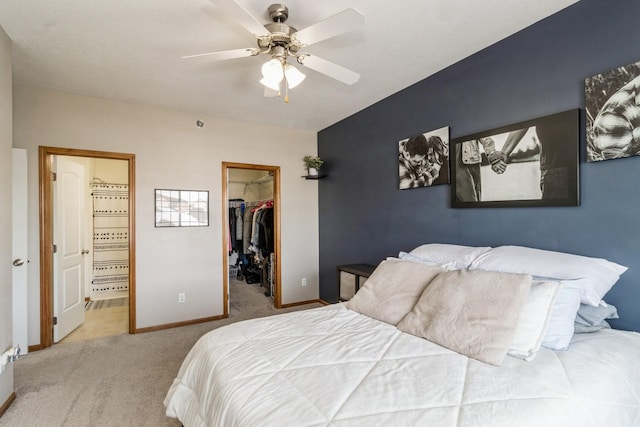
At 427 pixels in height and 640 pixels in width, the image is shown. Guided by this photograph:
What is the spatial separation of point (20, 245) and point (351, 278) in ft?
10.5

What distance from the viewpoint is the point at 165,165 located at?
3.56m

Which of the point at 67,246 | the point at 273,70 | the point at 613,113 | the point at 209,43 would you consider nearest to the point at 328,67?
the point at 273,70

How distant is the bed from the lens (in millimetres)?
984

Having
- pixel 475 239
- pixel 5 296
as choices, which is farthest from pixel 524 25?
pixel 5 296

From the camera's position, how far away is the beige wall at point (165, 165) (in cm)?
297

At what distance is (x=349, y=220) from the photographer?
385 centimetres

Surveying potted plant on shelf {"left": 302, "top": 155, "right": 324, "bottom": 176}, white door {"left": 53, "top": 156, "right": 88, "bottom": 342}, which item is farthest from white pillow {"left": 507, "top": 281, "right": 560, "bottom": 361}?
white door {"left": 53, "top": 156, "right": 88, "bottom": 342}

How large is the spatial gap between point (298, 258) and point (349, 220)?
105cm

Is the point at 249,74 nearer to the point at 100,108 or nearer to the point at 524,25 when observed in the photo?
the point at 100,108

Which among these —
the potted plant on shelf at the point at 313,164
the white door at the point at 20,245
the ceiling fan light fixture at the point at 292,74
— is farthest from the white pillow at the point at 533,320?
the white door at the point at 20,245

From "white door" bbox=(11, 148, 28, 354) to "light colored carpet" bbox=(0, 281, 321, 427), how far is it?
10.4 inches

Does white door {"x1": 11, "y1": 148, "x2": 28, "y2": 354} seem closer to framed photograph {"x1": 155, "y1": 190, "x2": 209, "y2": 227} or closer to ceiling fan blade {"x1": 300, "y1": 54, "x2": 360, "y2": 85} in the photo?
framed photograph {"x1": 155, "y1": 190, "x2": 209, "y2": 227}

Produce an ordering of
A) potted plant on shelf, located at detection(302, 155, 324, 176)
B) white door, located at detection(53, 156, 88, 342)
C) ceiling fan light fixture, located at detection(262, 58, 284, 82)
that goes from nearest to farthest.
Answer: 1. ceiling fan light fixture, located at detection(262, 58, 284, 82)
2. white door, located at detection(53, 156, 88, 342)
3. potted plant on shelf, located at detection(302, 155, 324, 176)

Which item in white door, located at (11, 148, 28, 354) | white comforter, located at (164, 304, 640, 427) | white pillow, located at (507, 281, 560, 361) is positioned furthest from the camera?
white door, located at (11, 148, 28, 354)
